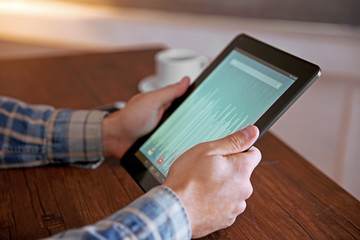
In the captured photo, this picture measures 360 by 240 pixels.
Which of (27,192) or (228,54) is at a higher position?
(228,54)

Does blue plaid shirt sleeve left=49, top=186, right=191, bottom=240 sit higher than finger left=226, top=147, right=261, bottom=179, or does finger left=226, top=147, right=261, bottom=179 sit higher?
finger left=226, top=147, right=261, bottom=179

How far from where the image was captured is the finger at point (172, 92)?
0.76m

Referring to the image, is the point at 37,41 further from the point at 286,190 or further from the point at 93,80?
the point at 286,190

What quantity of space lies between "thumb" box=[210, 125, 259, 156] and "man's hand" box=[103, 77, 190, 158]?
23 cm

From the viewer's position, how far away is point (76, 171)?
734mm

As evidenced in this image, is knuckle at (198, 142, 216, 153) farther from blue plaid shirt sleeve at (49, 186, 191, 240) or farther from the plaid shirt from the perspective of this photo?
the plaid shirt

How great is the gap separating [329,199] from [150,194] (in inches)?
11.5

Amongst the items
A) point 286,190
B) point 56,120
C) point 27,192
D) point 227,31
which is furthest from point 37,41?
point 286,190

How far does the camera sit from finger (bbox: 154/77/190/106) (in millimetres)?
762

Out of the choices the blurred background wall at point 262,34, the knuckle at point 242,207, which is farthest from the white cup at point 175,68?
the knuckle at point 242,207

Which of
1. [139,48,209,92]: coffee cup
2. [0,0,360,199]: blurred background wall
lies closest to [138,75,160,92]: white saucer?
[139,48,209,92]: coffee cup

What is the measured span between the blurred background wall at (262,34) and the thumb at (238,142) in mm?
871

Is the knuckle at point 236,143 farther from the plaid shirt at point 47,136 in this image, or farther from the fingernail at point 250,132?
the plaid shirt at point 47,136

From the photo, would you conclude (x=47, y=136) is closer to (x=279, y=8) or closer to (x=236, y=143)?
(x=236, y=143)
